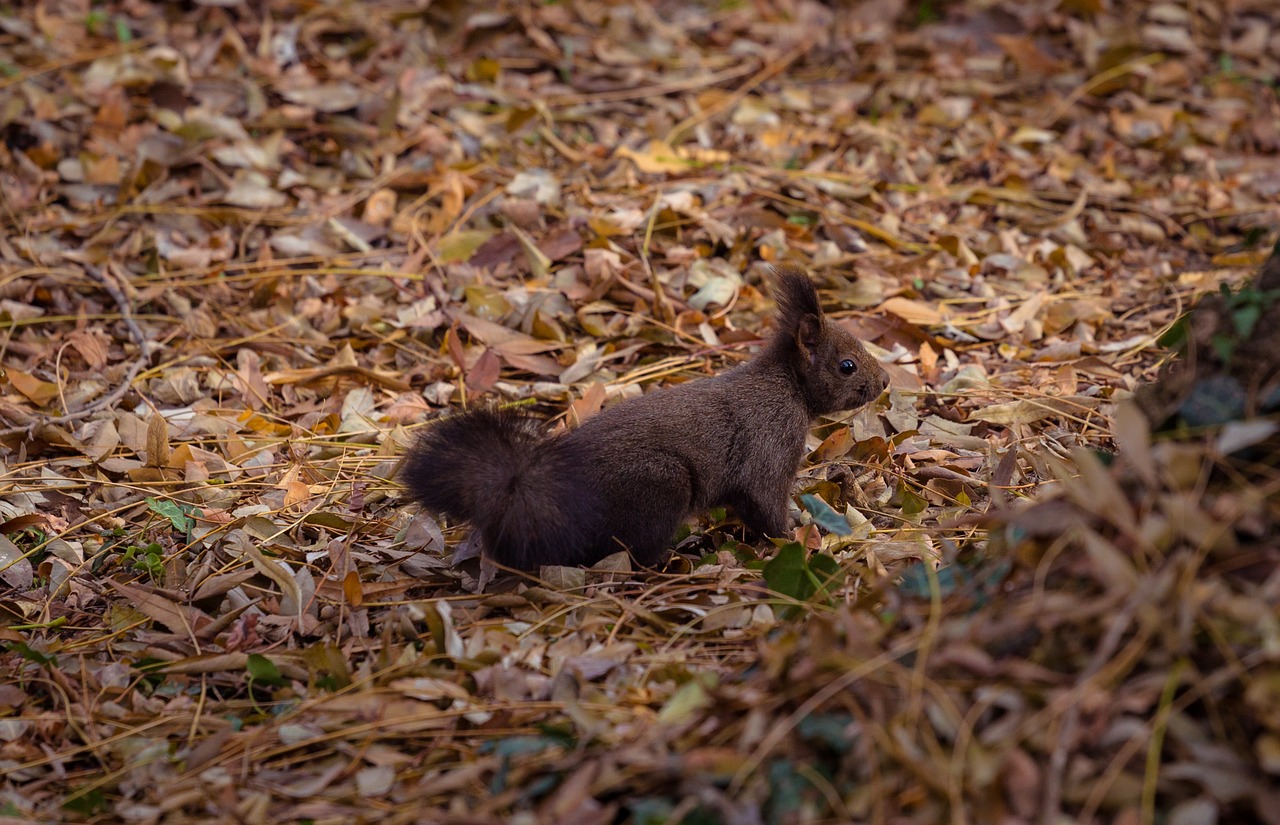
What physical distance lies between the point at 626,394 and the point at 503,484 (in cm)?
142

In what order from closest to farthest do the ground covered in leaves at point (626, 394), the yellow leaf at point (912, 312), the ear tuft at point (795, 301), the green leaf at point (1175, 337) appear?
the ground covered in leaves at point (626, 394), the green leaf at point (1175, 337), the ear tuft at point (795, 301), the yellow leaf at point (912, 312)

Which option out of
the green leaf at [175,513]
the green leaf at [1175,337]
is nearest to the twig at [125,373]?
the green leaf at [175,513]

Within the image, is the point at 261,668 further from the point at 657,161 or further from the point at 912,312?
the point at 657,161

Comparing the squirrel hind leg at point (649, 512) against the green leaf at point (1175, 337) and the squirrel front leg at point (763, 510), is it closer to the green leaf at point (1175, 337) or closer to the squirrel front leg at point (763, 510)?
the squirrel front leg at point (763, 510)

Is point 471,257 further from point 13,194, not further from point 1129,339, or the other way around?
point 1129,339

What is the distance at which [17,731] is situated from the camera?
9.59 feet

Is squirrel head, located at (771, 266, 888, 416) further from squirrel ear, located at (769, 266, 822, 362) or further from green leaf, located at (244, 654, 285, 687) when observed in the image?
green leaf, located at (244, 654, 285, 687)

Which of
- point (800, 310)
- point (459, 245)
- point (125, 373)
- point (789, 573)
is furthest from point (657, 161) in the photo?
point (789, 573)

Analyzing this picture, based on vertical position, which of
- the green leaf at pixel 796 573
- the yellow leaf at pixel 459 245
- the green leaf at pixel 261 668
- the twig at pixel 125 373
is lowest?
the twig at pixel 125 373

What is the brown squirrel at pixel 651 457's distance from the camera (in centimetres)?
326

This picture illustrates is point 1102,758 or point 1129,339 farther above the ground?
point 1102,758

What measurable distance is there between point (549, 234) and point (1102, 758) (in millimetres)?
3809

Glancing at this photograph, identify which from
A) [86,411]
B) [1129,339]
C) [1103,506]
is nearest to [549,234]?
[86,411]

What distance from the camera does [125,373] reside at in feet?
15.8
